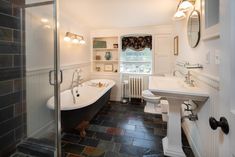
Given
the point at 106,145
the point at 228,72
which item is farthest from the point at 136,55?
the point at 228,72

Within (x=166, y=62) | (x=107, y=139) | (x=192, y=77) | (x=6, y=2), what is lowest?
(x=107, y=139)

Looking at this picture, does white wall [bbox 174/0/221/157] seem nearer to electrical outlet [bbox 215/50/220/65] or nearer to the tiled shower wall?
electrical outlet [bbox 215/50/220/65]

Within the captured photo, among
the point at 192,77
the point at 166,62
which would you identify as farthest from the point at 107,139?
the point at 166,62

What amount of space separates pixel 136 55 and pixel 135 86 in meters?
1.01

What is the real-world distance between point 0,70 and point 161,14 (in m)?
3.08

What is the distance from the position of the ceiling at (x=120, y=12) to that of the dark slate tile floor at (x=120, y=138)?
224 cm

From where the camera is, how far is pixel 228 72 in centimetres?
63

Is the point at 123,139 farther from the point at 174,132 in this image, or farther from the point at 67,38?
the point at 67,38

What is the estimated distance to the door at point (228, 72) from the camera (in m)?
0.60

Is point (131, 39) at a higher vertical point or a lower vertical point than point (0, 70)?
higher

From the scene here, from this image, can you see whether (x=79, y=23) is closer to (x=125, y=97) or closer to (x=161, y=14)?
(x=161, y=14)

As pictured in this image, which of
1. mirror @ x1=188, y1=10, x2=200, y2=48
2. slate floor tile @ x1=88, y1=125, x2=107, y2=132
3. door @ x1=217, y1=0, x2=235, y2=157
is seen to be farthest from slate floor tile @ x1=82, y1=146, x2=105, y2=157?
mirror @ x1=188, y1=10, x2=200, y2=48

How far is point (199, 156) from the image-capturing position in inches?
73.6

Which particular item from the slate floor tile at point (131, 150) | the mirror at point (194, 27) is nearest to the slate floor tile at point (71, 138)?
the slate floor tile at point (131, 150)
